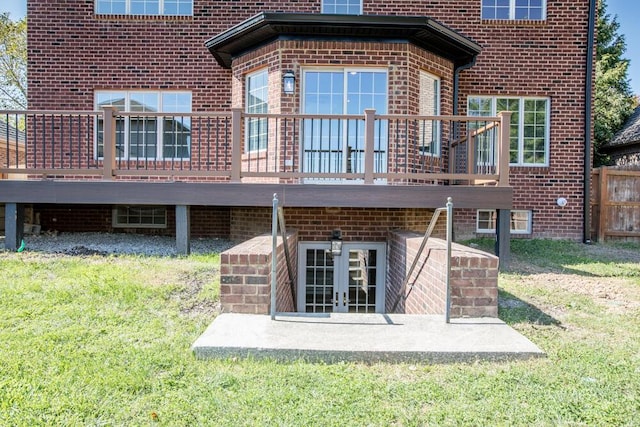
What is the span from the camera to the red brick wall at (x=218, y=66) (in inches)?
372

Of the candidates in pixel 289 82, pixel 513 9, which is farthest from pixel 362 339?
pixel 513 9

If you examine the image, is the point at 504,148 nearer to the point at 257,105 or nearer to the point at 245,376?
the point at 257,105

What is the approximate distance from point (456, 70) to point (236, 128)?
15.8 ft

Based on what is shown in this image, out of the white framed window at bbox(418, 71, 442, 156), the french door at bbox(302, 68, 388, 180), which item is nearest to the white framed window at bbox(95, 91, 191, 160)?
the french door at bbox(302, 68, 388, 180)

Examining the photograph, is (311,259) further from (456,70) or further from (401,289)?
(456,70)

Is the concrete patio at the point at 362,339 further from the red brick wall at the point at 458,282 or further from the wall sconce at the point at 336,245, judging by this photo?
the wall sconce at the point at 336,245

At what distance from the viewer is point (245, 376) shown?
2846 millimetres

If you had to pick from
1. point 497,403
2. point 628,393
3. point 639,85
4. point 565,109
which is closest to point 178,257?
point 497,403

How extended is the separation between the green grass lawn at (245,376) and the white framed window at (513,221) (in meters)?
5.49

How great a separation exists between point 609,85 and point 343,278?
1745 cm

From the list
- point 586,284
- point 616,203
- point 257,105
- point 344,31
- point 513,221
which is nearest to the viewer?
point 586,284

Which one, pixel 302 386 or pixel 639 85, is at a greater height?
pixel 639 85

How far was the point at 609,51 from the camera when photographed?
19.7 meters

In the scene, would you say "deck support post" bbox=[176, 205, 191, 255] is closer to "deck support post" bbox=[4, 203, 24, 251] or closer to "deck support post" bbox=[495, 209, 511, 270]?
"deck support post" bbox=[4, 203, 24, 251]
